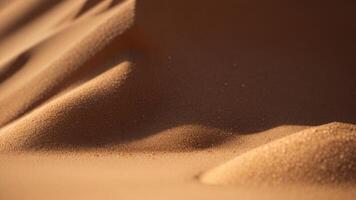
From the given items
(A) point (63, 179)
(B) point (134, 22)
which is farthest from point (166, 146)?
(B) point (134, 22)

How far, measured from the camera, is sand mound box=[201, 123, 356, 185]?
2.91m

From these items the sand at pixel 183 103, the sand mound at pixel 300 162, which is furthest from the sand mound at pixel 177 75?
the sand mound at pixel 300 162

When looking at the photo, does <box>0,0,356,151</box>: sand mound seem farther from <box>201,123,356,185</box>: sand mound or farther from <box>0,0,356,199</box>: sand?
<box>201,123,356,185</box>: sand mound

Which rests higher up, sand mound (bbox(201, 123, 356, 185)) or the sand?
the sand

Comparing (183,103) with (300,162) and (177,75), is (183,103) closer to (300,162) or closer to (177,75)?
(177,75)

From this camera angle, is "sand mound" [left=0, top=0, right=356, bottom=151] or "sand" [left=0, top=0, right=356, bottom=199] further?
"sand mound" [left=0, top=0, right=356, bottom=151]

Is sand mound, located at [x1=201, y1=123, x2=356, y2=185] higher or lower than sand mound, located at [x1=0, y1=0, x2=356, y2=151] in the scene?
lower

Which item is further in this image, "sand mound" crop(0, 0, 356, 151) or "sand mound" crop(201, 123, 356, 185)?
"sand mound" crop(0, 0, 356, 151)

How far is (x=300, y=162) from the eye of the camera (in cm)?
299

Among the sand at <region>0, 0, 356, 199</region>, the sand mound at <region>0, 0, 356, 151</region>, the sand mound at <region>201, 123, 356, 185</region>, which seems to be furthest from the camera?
the sand mound at <region>0, 0, 356, 151</region>

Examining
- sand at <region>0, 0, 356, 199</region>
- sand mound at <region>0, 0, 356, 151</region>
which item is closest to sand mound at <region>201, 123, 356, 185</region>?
sand at <region>0, 0, 356, 199</region>

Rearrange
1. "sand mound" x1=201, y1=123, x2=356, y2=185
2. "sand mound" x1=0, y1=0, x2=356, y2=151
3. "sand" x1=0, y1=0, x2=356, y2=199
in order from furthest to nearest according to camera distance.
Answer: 1. "sand mound" x1=0, y1=0, x2=356, y2=151
2. "sand" x1=0, y1=0, x2=356, y2=199
3. "sand mound" x1=201, y1=123, x2=356, y2=185

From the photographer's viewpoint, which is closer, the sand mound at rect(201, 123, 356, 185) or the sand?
the sand mound at rect(201, 123, 356, 185)

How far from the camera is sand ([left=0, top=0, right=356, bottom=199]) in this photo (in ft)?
10.0
